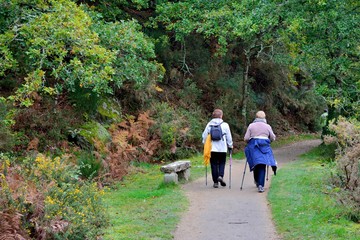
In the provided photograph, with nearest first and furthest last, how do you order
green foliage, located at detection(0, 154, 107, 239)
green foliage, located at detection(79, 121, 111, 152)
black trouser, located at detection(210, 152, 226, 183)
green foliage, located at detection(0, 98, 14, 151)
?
green foliage, located at detection(0, 154, 107, 239)
green foliage, located at detection(0, 98, 14, 151)
black trouser, located at detection(210, 152, 226, 183)
green foliage, located at detection(79, 121, 111, 152)

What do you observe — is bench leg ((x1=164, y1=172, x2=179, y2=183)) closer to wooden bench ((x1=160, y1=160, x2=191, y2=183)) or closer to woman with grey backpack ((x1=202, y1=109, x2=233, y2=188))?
wooden bench ((x1=160, y1=160, x2=191, y2=183))

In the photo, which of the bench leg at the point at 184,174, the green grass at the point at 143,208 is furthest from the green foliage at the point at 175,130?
the bench leg at the point at 184,174

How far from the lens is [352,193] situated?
9258mm

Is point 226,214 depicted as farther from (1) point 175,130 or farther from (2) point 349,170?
(1) point 175,130

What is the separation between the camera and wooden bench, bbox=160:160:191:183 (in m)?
12.5

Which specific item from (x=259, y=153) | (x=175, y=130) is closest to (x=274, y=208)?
(x=259, y=153)

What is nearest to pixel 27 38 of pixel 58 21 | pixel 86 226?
pixel 58 21

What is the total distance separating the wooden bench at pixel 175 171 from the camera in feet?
40.9

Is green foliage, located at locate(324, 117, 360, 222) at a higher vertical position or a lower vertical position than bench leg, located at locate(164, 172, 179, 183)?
higher

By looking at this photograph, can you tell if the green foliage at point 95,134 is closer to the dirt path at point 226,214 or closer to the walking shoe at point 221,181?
the dirt path at point 226,214

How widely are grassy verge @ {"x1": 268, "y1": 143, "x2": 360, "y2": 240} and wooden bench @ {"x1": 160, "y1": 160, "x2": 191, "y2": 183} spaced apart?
2.30m

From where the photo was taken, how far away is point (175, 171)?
498 inches

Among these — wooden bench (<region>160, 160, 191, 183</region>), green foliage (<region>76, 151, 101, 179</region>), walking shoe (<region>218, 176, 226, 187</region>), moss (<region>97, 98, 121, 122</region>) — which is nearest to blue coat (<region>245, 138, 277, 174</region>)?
walking shoe (<region>218, 176, 226, 187</region>)

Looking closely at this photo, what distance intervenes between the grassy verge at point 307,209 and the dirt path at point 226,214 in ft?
0.80
